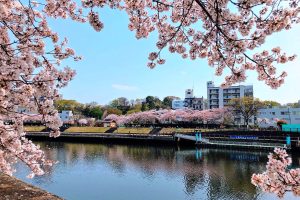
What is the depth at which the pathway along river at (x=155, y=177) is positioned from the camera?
16.9 m

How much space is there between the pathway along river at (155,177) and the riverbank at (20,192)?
13.5m

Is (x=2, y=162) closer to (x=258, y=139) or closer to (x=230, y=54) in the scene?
(x=230, y=54)

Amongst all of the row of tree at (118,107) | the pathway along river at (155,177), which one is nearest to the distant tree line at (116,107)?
the row of tree at (118,107)

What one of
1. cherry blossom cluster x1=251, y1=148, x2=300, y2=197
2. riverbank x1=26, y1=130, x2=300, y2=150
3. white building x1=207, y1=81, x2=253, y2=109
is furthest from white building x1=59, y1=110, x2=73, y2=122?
cherry blossom cluster x1=251, y1=148, x2=300, y2=197

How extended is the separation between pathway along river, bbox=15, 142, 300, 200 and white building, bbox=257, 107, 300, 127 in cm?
3329

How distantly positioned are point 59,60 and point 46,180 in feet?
59.2

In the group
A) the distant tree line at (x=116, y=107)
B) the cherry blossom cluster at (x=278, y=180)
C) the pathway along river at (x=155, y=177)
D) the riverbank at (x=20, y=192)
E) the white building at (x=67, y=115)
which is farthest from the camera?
the distant tree line at (x=116, y=107)

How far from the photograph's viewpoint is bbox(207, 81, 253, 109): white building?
78938 millimetres

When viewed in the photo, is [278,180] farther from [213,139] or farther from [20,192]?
[213,139]

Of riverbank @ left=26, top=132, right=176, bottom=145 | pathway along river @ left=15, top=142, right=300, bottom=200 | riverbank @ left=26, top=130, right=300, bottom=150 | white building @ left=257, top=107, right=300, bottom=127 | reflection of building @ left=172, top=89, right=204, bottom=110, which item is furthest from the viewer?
reflection of building @ left=172, top=89, right=204, bottom=110

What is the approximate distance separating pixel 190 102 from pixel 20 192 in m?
94.5

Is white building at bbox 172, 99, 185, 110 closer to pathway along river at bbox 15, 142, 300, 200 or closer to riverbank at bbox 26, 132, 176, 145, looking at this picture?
riverbank at bbox 26, 132, 176, 145

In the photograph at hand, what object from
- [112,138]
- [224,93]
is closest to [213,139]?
[112,138]

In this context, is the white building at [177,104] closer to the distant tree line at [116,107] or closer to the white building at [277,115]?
the distant tree line at [116,107]
